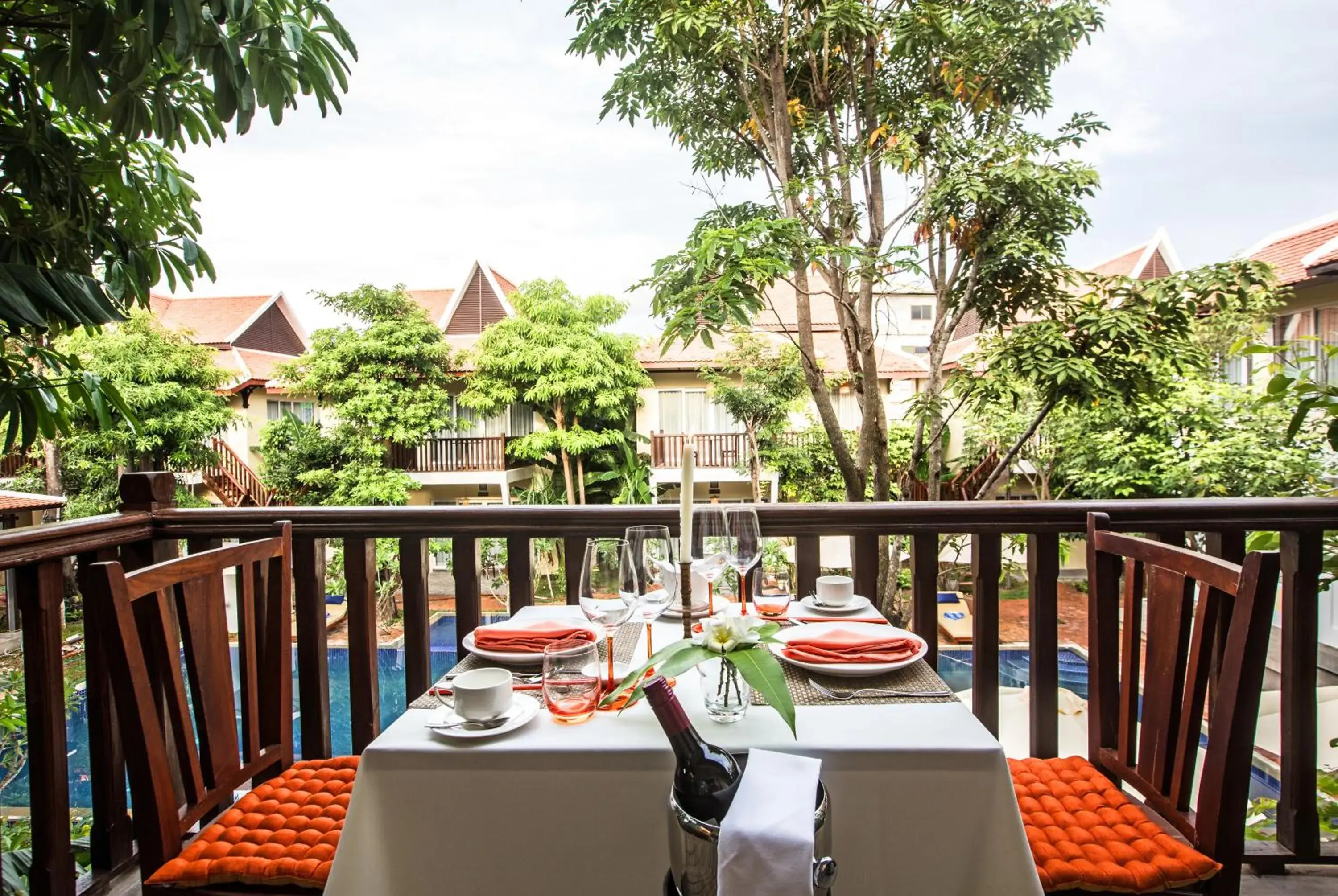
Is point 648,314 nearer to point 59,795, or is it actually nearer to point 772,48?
point 772,48

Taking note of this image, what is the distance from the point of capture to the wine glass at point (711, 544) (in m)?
1.18

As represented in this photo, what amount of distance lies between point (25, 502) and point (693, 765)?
36.6 ft

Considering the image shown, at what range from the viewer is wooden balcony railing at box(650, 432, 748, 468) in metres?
11.5

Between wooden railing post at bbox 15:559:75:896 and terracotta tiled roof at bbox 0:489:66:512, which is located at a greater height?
wooden railing post at bbox 15:559:75:896

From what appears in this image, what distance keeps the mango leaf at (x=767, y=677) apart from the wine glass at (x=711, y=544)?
14.2 inches

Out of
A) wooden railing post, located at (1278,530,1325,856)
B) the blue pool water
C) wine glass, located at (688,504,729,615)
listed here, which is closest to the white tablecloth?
wine glass, located at (688,504,729,615)

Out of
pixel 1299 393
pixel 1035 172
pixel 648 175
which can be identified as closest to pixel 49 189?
pixel 1299 393

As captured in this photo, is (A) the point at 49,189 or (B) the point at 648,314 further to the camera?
(B) the point at 648,314

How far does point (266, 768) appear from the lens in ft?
4.38

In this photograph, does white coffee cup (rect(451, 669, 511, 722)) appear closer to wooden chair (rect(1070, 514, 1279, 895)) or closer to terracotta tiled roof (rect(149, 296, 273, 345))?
wooden chair (rect(1070, 514, 1279, 895))

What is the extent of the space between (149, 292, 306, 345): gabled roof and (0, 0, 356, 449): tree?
43.6ft

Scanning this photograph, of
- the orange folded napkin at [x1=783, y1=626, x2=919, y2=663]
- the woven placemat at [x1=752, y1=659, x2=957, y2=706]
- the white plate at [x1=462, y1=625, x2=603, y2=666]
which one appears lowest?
the woven placemat at [x1=752, y1=659, x2=957, y2=706]

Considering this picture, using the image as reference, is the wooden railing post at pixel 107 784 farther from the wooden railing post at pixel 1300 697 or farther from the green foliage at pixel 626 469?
the green foliage at pixel 626 469

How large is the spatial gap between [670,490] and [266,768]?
1110cm
